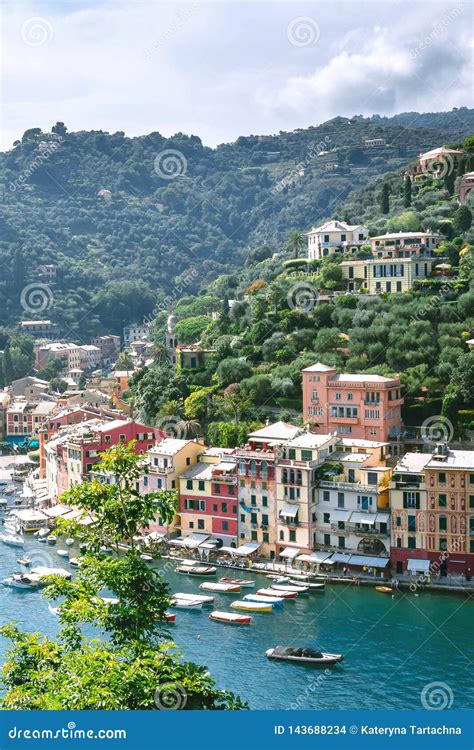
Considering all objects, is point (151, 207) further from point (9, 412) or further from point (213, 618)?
point (213, 618)

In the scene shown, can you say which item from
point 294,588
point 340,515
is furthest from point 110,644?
point 340,515

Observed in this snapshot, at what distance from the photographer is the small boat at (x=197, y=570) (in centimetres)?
3481

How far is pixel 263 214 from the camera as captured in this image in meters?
153

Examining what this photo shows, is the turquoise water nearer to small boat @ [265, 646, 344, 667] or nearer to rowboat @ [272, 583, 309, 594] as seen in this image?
small boat @ [265, 646, 344, 667]

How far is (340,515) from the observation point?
114ft

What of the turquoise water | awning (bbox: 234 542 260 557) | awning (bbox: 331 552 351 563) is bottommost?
the turquoise water

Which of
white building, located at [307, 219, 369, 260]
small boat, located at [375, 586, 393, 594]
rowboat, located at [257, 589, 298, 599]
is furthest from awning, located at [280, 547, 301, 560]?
white building, located at [307, 219, 369, 260]

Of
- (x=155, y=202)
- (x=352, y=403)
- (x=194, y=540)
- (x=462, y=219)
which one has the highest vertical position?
(x=155, y=202)

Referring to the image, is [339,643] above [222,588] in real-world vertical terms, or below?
below

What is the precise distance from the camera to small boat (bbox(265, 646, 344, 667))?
26105 millimetres

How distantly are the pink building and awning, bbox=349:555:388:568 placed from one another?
771cm

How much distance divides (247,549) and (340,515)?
415 cm

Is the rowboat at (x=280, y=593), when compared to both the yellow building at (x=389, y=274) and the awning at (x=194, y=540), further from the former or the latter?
the yellow building at (x=389, y=274)

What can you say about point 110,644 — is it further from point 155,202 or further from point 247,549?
point 155,202
